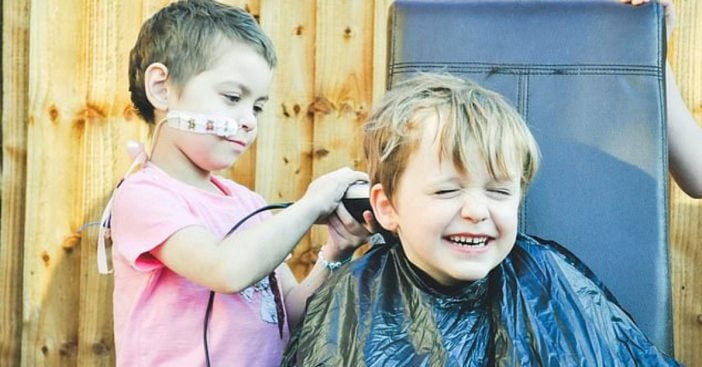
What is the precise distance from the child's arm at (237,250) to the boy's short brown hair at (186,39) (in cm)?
32

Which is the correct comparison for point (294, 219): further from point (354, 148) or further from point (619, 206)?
point (354, 148)

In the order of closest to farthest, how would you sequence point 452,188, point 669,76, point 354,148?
point 452,188
point 669,76
point 354,148

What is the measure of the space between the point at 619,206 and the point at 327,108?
1.00 metres

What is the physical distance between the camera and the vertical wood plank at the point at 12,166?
2896 mm

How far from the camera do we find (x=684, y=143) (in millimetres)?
2129

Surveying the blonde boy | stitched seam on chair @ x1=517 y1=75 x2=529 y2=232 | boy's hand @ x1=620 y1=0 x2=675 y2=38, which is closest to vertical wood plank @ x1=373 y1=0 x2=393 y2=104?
stitched seam on chair @ x1=517 y1=75 x2=529 y2=232

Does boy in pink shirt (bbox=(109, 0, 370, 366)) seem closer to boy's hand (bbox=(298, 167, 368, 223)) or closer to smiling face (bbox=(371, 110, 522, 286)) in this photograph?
boy's hand (bbox=(298, 167, 368, 223))

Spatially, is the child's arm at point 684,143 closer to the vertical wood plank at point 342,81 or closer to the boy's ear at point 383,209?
the boy's ear at point 383,209

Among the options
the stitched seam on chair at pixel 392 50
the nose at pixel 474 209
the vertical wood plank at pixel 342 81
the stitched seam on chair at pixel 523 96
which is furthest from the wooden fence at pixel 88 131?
the nose at pixel 474 209

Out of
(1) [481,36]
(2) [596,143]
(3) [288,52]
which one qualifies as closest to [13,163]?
(3) [288,52]

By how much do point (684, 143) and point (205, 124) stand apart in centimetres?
99

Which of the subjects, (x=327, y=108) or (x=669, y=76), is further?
(x=327, y=108)

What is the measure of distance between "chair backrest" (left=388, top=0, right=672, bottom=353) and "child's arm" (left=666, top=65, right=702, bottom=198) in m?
0.13

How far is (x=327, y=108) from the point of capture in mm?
2750
